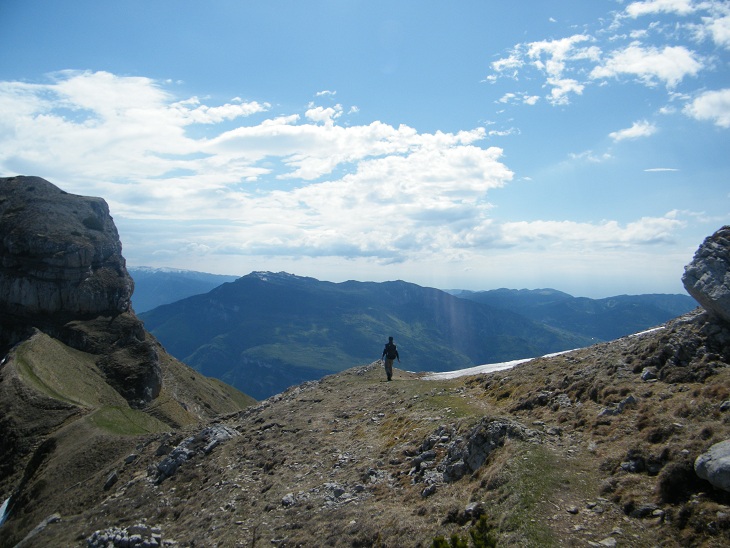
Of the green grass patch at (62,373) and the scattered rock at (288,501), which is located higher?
the scattered rock at (288,501)

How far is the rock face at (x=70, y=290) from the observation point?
463ft

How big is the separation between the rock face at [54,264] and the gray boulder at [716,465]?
184304 mm

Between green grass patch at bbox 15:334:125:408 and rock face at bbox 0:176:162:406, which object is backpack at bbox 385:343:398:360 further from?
rock face at bbox 0:176:162:406

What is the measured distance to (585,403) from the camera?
68.7ft

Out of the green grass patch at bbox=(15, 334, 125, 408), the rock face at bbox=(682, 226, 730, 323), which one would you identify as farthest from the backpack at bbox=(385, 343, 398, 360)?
the green grass patch at bbox=(15, 334, 125, 408)

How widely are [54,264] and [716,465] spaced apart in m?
195

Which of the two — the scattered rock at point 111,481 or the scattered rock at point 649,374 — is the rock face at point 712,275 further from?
the scattered rock at point 111,481

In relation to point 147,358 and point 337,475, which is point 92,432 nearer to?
point 337,475

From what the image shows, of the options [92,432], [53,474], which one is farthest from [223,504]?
[92,432]

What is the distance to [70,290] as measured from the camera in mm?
162625

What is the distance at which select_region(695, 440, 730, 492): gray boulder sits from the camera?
1165 cm

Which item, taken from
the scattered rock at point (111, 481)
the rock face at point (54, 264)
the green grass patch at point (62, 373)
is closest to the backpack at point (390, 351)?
the scattered rock at point (111, 481)

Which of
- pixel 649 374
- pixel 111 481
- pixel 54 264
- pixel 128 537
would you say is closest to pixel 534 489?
pixel 649 374

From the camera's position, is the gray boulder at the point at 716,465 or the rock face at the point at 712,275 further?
the rock face at the point at 712,275
